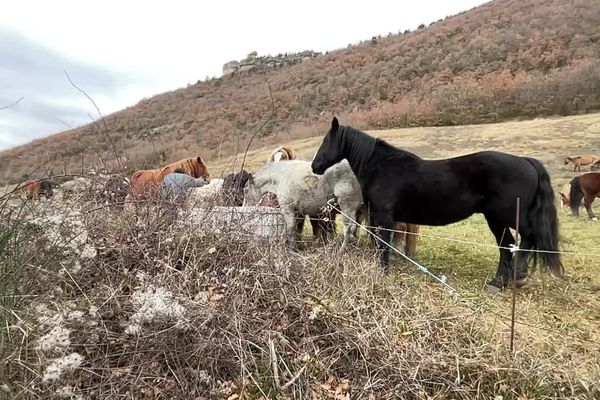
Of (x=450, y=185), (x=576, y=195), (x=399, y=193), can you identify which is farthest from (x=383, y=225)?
(x=576, y=195)

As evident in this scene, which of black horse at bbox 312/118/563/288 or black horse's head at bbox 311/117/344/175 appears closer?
black horse at bbox 312/118/563/288

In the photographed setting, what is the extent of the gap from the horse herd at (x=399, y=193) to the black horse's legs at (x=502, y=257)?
11 millimetres

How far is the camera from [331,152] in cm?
518

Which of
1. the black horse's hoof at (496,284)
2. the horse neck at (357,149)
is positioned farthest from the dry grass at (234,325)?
the horse neck at (357,149)

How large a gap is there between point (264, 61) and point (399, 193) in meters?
48.7

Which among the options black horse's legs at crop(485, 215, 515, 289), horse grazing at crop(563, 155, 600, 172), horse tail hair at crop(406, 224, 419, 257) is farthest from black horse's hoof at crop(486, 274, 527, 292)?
horse grazing at crop(563, 155, 600, 172)

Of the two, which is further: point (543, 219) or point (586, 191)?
point (586, 191)

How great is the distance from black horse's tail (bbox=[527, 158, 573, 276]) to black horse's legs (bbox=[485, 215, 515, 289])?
Answer: 316 mm

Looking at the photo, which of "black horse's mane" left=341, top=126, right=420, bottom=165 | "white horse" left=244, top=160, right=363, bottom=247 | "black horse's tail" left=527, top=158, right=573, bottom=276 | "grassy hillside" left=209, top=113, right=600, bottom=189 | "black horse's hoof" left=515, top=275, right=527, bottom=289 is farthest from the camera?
"grassy hillside" left=209, top=113, right=600, bottom=189

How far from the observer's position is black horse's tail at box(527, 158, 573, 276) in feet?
14.5

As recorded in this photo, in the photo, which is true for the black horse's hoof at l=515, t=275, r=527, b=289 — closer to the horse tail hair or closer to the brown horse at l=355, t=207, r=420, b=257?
the brown horse at l=355, t=207, r=420, b=257

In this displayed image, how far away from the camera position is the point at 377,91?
2769 centimetres

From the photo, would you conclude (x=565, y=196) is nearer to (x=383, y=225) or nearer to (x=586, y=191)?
(x=586, y=191)

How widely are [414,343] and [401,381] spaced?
0.34m
